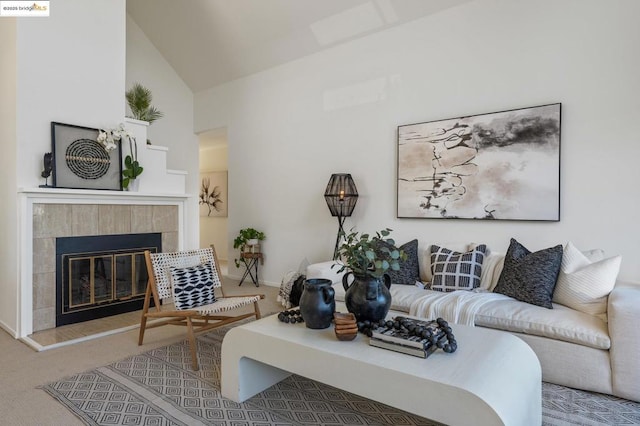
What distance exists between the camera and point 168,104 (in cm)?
583

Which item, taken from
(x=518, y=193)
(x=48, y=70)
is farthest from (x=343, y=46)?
(x=48, y=70)

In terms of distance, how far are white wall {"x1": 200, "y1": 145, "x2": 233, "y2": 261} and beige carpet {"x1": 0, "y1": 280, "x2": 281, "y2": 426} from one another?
162 inches

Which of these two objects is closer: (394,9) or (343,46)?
(394,9)

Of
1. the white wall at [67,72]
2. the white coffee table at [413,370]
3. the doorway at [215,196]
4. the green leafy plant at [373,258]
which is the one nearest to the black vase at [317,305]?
the white coffee table at [413,370]

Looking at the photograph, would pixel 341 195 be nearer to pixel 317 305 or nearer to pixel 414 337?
pixel 317 305

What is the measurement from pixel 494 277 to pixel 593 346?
38.9 inches

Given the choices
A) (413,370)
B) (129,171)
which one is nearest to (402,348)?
(413,370)

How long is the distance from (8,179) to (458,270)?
403 cm

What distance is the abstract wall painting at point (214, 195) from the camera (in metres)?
7.28

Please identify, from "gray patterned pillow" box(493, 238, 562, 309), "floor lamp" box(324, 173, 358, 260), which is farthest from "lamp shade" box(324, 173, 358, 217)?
"gray patterned pillow" box(493, 238, 562, 309)

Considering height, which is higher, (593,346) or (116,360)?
(593,346)

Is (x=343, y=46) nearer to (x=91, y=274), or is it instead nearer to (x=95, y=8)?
(x=95, y=8)

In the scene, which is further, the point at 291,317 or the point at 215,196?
the point at 215,196

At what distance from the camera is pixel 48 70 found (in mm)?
3396
